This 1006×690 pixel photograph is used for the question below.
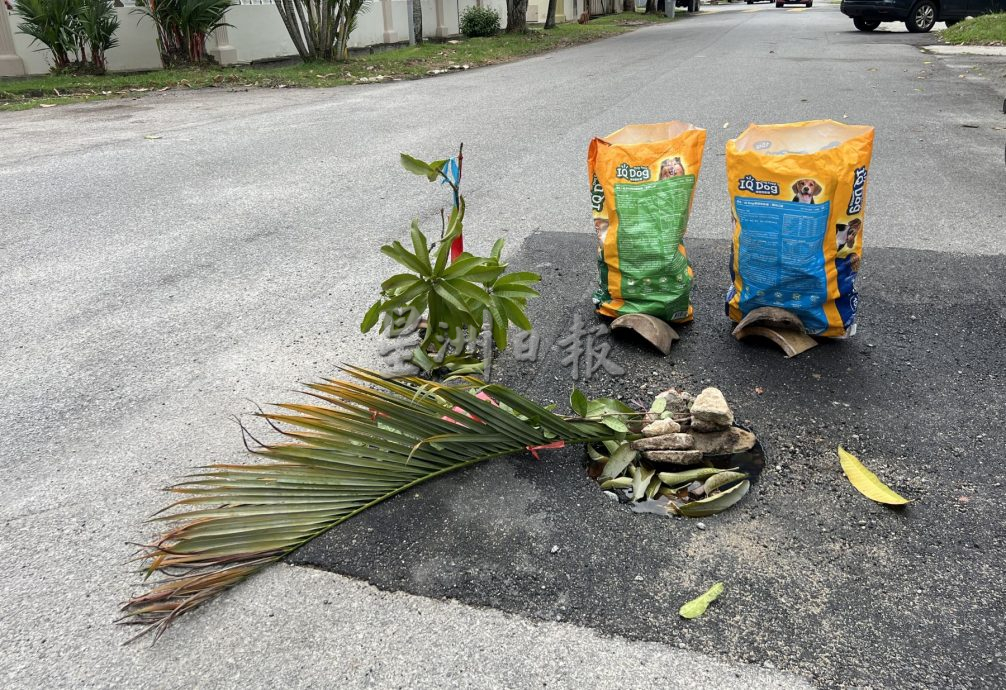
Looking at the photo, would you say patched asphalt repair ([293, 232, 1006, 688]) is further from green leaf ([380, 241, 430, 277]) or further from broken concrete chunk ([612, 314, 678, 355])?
green leaf ([380, 241, 430, 277])

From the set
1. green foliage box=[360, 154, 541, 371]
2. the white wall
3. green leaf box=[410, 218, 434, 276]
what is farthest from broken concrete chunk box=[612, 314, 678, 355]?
the white wall

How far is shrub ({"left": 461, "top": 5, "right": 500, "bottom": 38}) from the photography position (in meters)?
20.9

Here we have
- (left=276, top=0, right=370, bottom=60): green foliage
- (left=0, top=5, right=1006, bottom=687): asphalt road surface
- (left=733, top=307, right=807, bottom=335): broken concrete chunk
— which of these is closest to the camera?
(left=0, top=5, right=1006, bottom=687): asphalt road surface

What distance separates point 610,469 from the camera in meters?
2.43

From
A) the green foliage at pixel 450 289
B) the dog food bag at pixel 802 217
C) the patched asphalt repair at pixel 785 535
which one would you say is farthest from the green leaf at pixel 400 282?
the dog food bag at pixel 802 217

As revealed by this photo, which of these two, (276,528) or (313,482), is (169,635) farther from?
(313,482)

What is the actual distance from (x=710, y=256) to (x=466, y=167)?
2.67 meters

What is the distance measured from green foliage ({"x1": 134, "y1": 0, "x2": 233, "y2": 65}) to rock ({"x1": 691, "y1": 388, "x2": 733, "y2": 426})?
13.3 m

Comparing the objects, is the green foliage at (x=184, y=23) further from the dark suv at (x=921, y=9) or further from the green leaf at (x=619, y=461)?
the dark suv at (x=921, y=9)

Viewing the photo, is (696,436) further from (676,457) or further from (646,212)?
(646,212)

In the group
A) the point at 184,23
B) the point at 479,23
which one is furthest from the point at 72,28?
the point at 479,23

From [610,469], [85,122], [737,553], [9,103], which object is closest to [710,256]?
[610,469]

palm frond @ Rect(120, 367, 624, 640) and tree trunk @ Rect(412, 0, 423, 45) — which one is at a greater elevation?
tree trunk @ Rect(412, 0, 423, 45)

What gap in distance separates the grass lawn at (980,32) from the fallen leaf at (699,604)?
654 inches
